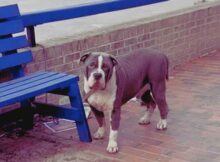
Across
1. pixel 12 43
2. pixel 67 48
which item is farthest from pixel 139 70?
pixel 12 43

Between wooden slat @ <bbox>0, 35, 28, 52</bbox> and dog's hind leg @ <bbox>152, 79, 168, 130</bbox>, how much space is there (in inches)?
49.6

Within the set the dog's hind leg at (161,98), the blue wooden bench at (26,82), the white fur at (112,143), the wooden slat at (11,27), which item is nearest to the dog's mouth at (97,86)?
→ the blue wooden bench at (26,82)

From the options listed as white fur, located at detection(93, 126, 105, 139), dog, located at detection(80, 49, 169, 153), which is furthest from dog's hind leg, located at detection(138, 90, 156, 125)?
white fur, located at detection(93, 126, 105, 139)

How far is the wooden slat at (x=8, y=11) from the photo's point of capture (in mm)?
4645

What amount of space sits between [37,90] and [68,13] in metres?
1.36

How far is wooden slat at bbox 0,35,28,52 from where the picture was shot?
4.61 metres

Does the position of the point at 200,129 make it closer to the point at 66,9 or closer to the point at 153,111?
the point at 153,111

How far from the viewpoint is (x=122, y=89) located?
4371 millimetres

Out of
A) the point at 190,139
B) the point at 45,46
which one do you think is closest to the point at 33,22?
the point at 45,46

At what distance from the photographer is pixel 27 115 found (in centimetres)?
485

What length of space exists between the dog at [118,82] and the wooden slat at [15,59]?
609mm

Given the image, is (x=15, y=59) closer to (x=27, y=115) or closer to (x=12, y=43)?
(x=12, y=43)

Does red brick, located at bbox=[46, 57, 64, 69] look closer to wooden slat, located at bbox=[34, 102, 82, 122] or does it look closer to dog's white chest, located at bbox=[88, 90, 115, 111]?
wooden slat, located at bbox=[34, 102, 82, 122]

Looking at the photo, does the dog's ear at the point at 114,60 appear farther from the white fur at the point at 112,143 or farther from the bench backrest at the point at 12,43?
the bench backrest at the point at 12,43
